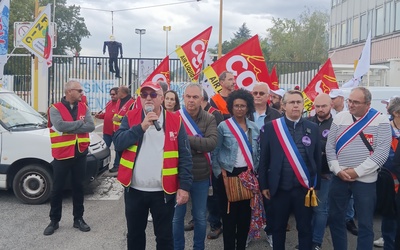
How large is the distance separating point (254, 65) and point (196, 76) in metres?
1.62

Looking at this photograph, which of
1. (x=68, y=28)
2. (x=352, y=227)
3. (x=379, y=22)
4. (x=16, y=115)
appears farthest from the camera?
(x=68, y=28)

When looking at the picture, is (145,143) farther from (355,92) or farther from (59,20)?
(59,20)

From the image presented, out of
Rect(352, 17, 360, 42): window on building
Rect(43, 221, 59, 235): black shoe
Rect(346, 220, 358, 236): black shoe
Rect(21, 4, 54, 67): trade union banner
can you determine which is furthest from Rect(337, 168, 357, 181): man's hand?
Rect(352, 17, 360, 42): window on building

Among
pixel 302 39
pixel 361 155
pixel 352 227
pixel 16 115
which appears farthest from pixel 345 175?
pixel 302 39

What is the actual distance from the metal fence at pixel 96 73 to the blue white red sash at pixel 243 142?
13250 mm

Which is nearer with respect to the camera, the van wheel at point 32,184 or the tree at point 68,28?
the van wheel at point 32,184

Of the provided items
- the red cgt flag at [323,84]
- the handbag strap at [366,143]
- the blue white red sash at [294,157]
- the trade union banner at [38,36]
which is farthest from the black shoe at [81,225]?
the trade union banner at [38,36]

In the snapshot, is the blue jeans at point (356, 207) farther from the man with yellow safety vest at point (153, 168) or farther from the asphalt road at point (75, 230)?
the man with yellow safety vest at point (153, 168)

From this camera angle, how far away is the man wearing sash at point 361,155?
4457 mm

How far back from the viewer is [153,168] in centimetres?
394

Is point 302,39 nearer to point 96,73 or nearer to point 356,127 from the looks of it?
point 96,73

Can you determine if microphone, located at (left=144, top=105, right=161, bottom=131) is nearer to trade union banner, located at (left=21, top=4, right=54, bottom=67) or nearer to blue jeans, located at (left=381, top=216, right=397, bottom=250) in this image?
blue jeans, located at (left=381, top=216, right=397, bottom=250)

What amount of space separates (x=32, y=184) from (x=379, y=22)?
3012 cm

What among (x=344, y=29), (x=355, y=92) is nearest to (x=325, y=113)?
(x=355, y=92)
